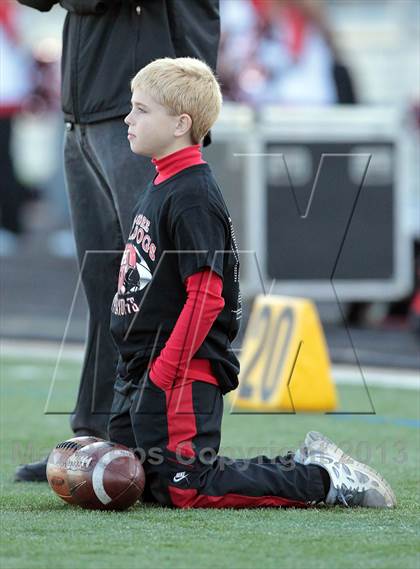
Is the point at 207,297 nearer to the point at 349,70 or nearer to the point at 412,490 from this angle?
the point at 412,490

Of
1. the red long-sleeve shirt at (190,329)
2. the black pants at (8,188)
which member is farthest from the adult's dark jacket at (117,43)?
the black pants at (8,188)

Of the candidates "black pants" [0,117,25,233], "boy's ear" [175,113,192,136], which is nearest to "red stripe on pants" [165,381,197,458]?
"boy's ear" [175,113,192,136]

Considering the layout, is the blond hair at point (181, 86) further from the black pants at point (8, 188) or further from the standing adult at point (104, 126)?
the black pants at point (8, 188)

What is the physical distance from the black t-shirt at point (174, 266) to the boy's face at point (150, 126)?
10 centimetres

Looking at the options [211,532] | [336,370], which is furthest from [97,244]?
[336,370]

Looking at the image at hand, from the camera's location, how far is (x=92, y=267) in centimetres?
558

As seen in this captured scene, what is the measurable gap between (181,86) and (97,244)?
0.92 m

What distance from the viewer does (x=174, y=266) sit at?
15.7 feet

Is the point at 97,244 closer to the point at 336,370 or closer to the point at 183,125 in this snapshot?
the point at 183,125

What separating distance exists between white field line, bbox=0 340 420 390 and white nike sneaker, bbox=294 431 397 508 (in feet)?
10.3

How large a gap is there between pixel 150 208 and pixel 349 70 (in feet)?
37.3

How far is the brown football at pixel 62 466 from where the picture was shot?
4.73m

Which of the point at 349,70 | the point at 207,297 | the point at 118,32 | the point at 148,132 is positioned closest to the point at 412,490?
the point at 207,297

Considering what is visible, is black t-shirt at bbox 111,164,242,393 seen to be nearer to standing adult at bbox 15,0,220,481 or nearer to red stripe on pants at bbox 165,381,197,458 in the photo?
red stripe on pants at bbox 165,381,197,458
